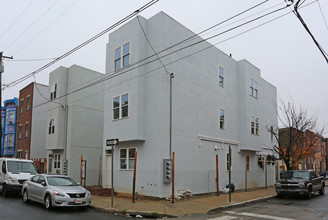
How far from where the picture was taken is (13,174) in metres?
16.2

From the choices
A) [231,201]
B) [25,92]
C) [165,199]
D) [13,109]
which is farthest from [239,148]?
[13,109]

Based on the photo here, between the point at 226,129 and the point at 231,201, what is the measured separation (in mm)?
7113

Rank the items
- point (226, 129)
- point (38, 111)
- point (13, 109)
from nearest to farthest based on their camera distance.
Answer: point (226, 129)
point (38, 111)
point (13, 109)

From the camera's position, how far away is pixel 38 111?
3070 cm

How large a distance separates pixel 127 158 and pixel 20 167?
6.23 metres

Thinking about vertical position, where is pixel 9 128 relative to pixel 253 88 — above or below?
below

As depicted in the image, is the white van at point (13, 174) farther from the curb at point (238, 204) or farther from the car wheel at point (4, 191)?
the curb at point (238, 204)

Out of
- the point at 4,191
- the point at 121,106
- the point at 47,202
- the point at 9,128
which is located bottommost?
the point at 4,191

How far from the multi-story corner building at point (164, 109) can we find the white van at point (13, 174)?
4.46 metres

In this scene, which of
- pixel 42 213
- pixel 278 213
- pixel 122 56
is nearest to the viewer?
pixel 42 213

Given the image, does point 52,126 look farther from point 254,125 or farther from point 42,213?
point 254,125

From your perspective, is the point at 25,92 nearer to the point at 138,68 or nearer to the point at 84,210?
the point at 138,68

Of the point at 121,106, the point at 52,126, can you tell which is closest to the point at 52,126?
the point at 52,126

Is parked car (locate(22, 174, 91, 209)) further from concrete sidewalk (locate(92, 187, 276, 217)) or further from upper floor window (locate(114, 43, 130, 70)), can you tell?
upper floor window (locate(114, 43, 130, 70))
